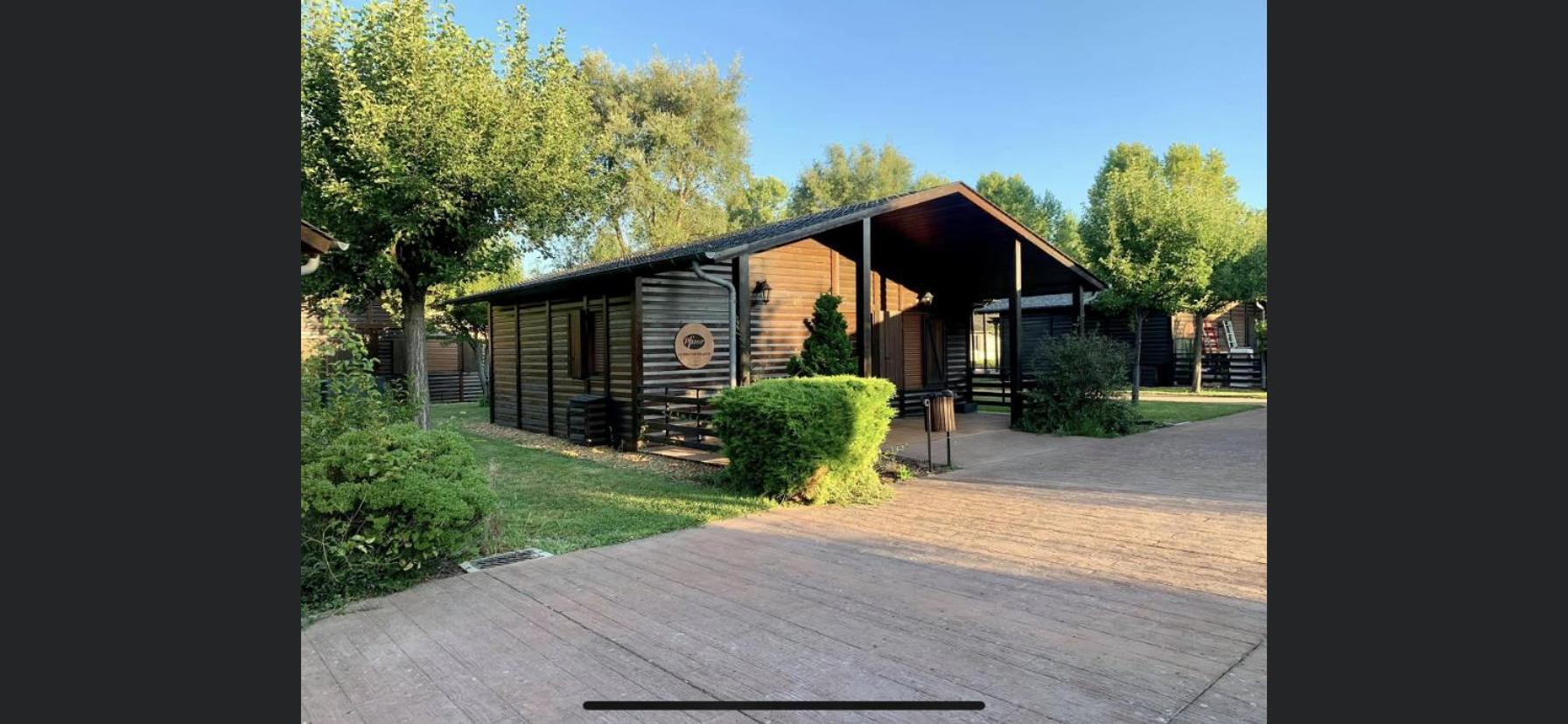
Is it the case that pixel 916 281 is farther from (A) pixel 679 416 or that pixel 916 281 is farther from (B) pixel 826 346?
(A) pixel 679 416

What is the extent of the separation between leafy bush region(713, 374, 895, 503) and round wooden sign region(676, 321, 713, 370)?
362 cm

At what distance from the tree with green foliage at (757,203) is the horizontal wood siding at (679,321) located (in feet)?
47.4

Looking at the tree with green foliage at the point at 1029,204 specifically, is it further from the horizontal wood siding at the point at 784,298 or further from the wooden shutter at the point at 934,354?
the horizontal wood siding at the point at 784,298

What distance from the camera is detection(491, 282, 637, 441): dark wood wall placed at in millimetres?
11000

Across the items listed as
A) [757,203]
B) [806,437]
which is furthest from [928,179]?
[806,437]

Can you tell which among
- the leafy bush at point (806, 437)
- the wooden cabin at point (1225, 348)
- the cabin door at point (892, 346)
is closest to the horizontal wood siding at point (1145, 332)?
the wooden cabin at point (1225, 348)

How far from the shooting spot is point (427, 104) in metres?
9.67

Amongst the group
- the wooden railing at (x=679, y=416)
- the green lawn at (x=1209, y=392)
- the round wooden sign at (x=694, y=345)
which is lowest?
the green lawn at (x=1209, y=392)

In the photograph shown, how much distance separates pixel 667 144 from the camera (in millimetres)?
26891

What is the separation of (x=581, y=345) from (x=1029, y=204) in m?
38.8

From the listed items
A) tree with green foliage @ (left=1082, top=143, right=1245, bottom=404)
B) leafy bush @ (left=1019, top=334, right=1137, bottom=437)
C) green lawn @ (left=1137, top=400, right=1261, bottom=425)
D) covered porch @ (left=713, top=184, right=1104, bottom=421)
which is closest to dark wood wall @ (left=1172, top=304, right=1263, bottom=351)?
tree with green foliage @ (left=1082, top=143, right=1245, bottom=404)

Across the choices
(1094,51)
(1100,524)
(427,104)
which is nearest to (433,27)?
(427,104)

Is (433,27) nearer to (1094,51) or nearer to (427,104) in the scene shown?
(427,104)

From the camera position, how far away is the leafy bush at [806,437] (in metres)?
6.70
